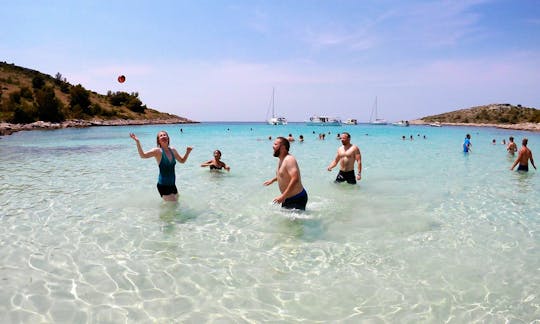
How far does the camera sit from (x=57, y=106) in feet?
209

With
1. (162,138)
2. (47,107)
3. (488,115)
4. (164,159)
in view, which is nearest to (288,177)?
(164,159)

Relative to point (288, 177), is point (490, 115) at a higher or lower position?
higher

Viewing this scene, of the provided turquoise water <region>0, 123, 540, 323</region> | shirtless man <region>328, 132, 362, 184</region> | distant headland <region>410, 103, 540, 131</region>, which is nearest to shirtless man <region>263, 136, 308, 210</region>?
turquoise water <region>0, 123, 540, 323</region>

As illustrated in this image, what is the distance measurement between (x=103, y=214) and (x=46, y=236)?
1.52m

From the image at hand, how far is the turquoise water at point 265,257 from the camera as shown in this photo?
13.1 feet

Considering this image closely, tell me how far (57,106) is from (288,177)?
227ft

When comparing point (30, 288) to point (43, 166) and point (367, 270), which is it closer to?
point (367, 270)

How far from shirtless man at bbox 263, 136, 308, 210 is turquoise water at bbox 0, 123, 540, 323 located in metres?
0.39

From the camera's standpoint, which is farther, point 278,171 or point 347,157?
point 347,157

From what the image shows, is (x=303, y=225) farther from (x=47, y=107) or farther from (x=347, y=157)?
(x=47, y=107)

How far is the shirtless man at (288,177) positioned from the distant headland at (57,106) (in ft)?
138

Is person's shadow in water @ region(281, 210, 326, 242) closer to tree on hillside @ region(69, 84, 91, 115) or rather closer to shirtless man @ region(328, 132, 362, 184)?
shirtless man @ region(328, 132, 362, 184)

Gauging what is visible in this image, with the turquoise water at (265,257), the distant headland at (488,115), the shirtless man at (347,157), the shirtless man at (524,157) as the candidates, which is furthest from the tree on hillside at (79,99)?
the distant headland at (488,115)

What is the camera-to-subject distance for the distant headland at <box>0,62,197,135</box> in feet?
185
